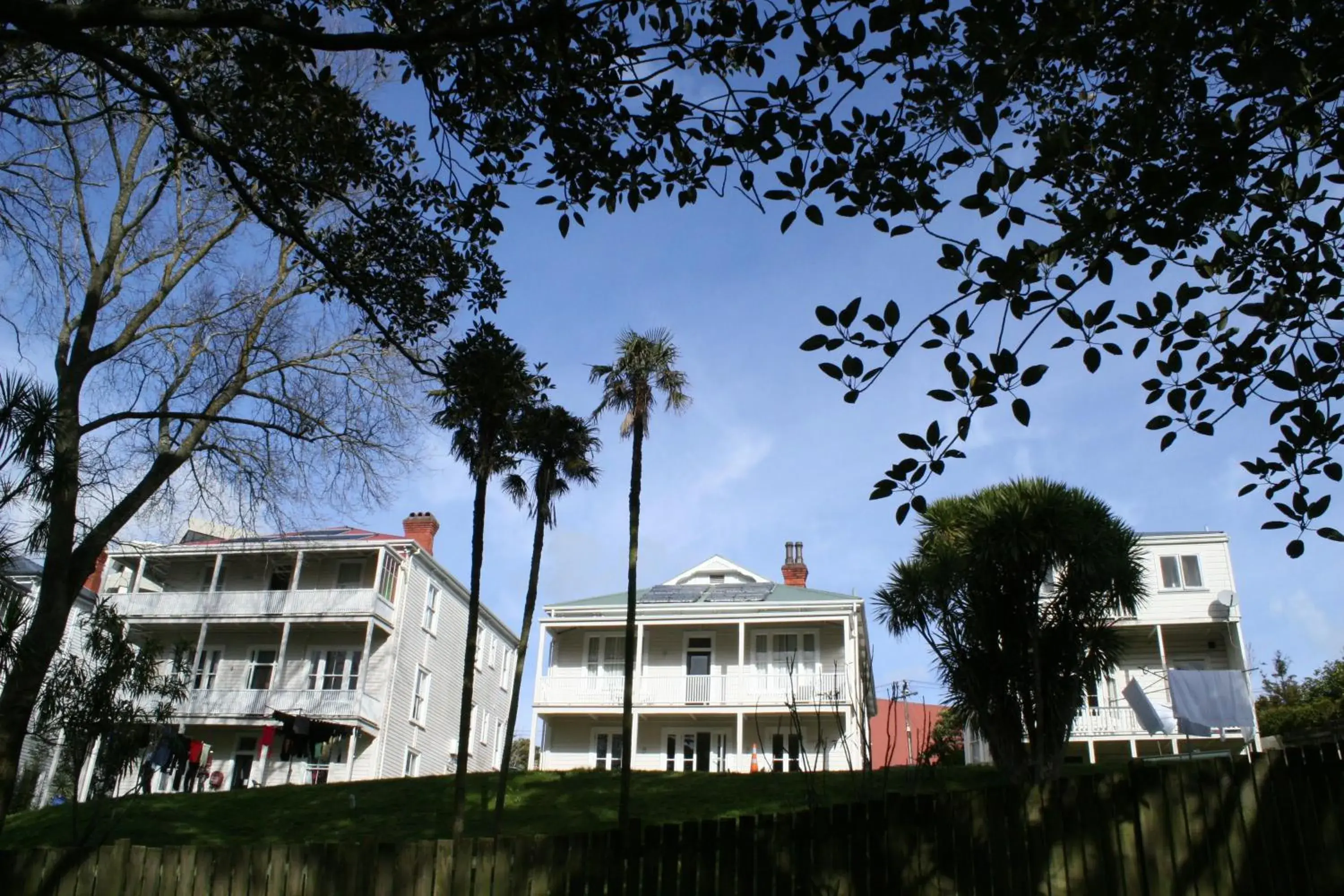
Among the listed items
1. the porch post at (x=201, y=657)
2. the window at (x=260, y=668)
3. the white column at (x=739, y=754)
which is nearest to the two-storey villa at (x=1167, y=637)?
the white column at (x=739, y=754)

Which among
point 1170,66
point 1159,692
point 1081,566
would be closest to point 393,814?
point 1081,566

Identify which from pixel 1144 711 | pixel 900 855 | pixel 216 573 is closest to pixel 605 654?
pixel 216 573

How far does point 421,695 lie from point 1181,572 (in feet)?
85.4

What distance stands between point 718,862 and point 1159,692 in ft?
92.2

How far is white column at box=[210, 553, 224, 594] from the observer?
35.8m

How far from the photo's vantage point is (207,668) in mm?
35938

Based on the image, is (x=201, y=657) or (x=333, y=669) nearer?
(x=333, y=669)

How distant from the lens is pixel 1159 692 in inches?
1214

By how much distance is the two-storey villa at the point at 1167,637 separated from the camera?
1200 inches

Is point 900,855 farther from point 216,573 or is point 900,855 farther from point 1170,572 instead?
point 216,573

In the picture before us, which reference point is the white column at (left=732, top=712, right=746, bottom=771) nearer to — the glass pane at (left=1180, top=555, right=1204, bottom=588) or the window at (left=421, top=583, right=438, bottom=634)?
the window at (left=421, top=583, right=438, bottom=634)

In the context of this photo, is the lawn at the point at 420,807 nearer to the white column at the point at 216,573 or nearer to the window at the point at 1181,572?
the white column at the point at 216,573

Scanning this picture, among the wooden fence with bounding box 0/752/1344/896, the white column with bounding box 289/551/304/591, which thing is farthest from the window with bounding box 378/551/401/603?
the wooden fence with bounding box 0/752/1344/896

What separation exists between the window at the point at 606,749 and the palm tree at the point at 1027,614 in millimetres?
15525
